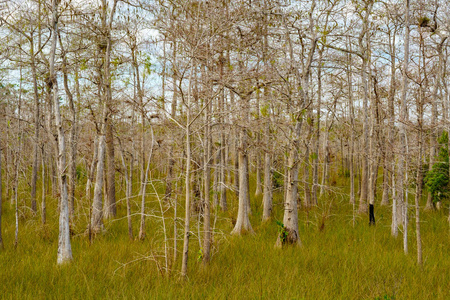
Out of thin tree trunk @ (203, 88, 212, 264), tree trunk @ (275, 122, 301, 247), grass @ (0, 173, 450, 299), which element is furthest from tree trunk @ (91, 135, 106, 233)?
tree trunk @ (275, 122, 301, 247)

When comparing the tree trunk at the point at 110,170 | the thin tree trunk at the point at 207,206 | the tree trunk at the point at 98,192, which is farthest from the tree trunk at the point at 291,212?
the tree trunk at the point at 110,170

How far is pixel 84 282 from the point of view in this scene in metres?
5.84

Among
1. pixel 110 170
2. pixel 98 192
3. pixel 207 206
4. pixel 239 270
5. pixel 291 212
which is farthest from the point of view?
pixel 110 170

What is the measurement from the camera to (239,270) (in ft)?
21.3

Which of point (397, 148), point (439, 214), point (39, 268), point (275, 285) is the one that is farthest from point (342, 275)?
point (439, 214)

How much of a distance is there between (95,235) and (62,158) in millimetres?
3145

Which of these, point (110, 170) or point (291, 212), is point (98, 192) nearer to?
point (110, 170)

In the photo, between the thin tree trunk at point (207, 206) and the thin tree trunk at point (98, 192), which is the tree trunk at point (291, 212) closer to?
the thin tree trunk at point (207, 206)

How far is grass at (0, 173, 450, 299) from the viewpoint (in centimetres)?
552

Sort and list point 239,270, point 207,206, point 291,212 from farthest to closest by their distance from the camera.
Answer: point 291,212
point 239,270
point 207,206

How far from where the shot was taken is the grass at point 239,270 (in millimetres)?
5523

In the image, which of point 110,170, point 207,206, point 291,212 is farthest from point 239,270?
point 110,170

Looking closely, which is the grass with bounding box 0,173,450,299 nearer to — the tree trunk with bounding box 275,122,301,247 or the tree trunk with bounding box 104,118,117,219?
the tree trunk with bounding box 275,122,301,247

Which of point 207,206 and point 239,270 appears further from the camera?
point 239,270
